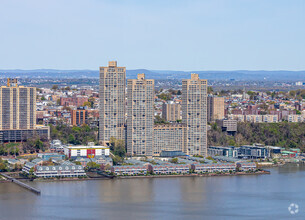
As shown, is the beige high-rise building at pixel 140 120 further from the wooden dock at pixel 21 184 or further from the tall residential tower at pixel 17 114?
the wooden dock at pixel 21 184

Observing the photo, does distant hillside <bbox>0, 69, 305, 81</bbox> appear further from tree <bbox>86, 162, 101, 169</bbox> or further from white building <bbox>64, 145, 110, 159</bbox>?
tree <bbox>86, 162, 101, 169</bbox>

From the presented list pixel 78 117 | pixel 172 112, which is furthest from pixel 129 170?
pixel 172 112

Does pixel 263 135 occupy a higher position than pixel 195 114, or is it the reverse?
pixel 195 114

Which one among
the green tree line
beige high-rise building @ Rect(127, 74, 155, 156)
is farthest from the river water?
the green tree line

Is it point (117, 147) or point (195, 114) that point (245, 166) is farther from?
point (117, 147)

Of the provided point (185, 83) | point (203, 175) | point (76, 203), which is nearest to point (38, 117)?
point (185, 83)

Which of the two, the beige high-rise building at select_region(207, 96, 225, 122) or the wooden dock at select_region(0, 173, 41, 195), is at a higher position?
the beige high-rise building at select_region(207, 96, 225, 122)

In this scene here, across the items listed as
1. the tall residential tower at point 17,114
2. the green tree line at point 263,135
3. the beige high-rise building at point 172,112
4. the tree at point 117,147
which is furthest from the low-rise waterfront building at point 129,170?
the beige high-rise building at point 172,112
